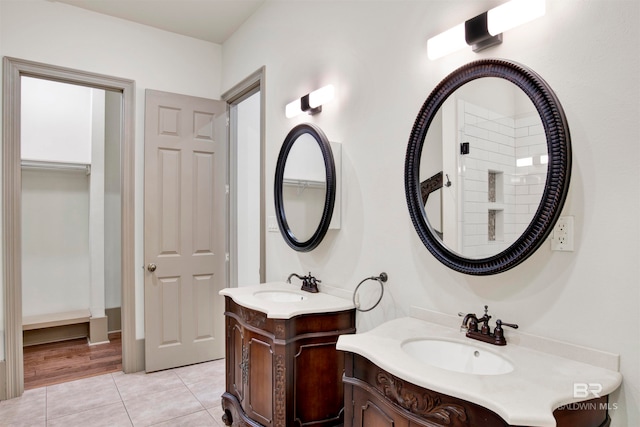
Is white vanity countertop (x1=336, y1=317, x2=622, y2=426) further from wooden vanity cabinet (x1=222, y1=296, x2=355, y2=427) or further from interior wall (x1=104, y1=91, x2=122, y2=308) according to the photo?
interior wall (x1=104, y1=91, x2=122, y2=308)

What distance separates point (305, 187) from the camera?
2602mm

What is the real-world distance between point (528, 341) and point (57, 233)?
4.56 meters

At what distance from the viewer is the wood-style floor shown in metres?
3.28

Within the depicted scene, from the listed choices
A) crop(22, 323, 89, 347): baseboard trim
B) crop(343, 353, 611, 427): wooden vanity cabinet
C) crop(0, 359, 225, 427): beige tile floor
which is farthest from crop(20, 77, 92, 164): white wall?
crop(343, 353, 611, 427): wooden vanity cabinet

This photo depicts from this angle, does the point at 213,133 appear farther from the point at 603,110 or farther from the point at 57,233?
the point at 603,110

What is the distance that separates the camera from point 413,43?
192cm

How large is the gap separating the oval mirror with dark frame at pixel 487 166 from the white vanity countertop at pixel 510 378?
334 mm

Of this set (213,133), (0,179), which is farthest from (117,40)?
(0,179)

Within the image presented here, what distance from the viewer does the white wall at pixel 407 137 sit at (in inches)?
48.4

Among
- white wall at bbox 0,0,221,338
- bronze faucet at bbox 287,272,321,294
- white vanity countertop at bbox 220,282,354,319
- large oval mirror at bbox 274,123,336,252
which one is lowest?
white vanity countertop at bbox 220,282,354,319

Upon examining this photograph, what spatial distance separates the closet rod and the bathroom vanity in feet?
9.88

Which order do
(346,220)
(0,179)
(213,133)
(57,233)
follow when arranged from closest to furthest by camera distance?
(346,220), (0,179), (213,133), (57,233)

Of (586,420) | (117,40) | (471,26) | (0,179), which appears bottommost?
(586,420)

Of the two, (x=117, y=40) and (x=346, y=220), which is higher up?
(x=117, y=40)
